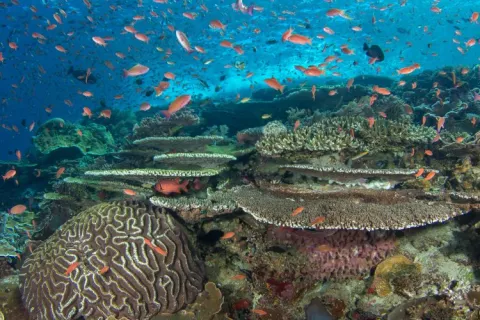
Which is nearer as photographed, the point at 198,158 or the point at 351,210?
the point at 351,210

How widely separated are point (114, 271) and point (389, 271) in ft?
12.1

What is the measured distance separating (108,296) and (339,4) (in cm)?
2990

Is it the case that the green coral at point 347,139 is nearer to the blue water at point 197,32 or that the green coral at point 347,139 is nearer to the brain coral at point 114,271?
the brain coral at point 114,271

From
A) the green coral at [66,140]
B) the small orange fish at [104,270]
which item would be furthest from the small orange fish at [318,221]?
the green coral at [66,140]

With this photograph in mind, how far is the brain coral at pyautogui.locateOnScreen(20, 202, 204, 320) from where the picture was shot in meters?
3.86

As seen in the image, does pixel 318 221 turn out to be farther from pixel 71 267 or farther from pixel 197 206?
pixel 71 267

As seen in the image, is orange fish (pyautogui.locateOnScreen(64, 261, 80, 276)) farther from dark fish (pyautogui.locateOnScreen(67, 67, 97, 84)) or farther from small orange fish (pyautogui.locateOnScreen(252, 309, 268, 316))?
dark fish (pyautogui.locateOnScreen(67, 67, 97, 84))

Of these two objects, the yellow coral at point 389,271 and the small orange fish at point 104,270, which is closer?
the yellow coral at point 389,271

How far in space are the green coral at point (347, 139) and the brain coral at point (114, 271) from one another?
2.15 metres

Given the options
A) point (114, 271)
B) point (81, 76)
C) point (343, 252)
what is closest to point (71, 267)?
point (114, 271)

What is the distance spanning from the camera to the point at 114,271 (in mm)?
3975

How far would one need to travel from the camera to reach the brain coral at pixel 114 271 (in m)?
3.86

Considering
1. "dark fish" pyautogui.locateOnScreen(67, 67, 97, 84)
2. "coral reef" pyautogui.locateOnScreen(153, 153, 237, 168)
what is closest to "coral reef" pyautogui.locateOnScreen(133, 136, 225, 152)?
"coral reef" pyautogui.locateOnScreen(153, 153, 237, 168)

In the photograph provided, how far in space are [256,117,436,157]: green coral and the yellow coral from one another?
1.84m
